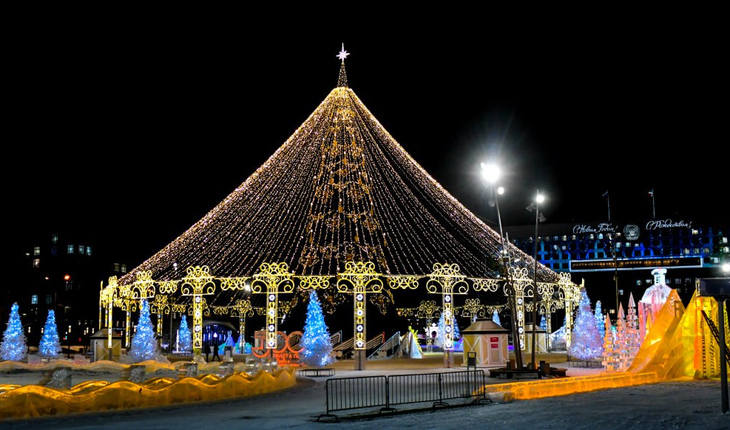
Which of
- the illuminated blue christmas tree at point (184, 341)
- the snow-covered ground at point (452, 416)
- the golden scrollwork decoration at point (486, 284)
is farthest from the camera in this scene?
the illuminated blue christmas tree at point (184, 341)

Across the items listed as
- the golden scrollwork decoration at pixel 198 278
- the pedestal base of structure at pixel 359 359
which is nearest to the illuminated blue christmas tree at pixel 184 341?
the golden scrollwork decoration at pixel 198 278

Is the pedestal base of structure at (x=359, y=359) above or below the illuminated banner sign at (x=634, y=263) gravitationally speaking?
below

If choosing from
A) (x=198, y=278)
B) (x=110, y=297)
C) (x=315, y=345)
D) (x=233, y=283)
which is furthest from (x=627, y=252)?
(x=198, y=278)

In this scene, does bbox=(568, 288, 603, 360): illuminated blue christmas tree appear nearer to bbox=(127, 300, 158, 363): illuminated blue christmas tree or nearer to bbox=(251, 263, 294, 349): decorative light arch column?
bbox=(251, 263, 294, 349): decorative light arch column

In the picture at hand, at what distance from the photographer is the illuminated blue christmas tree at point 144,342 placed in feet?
124

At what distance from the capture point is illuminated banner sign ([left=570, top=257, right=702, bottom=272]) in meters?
117

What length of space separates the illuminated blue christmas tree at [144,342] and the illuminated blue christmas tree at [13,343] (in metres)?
10.5

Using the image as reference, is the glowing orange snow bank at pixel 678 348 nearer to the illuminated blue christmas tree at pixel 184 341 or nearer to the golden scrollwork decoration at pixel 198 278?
the golden scrollwork decoration at pixel 198 278

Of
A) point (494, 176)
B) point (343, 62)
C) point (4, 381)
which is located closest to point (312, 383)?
point (494, 176)

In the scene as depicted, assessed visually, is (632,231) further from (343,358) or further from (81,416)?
(81,416)

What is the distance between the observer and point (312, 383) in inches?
1021

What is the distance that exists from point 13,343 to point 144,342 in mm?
11685

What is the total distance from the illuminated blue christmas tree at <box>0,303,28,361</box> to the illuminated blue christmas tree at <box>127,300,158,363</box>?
10.5 m

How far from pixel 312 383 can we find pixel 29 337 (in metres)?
74.7
